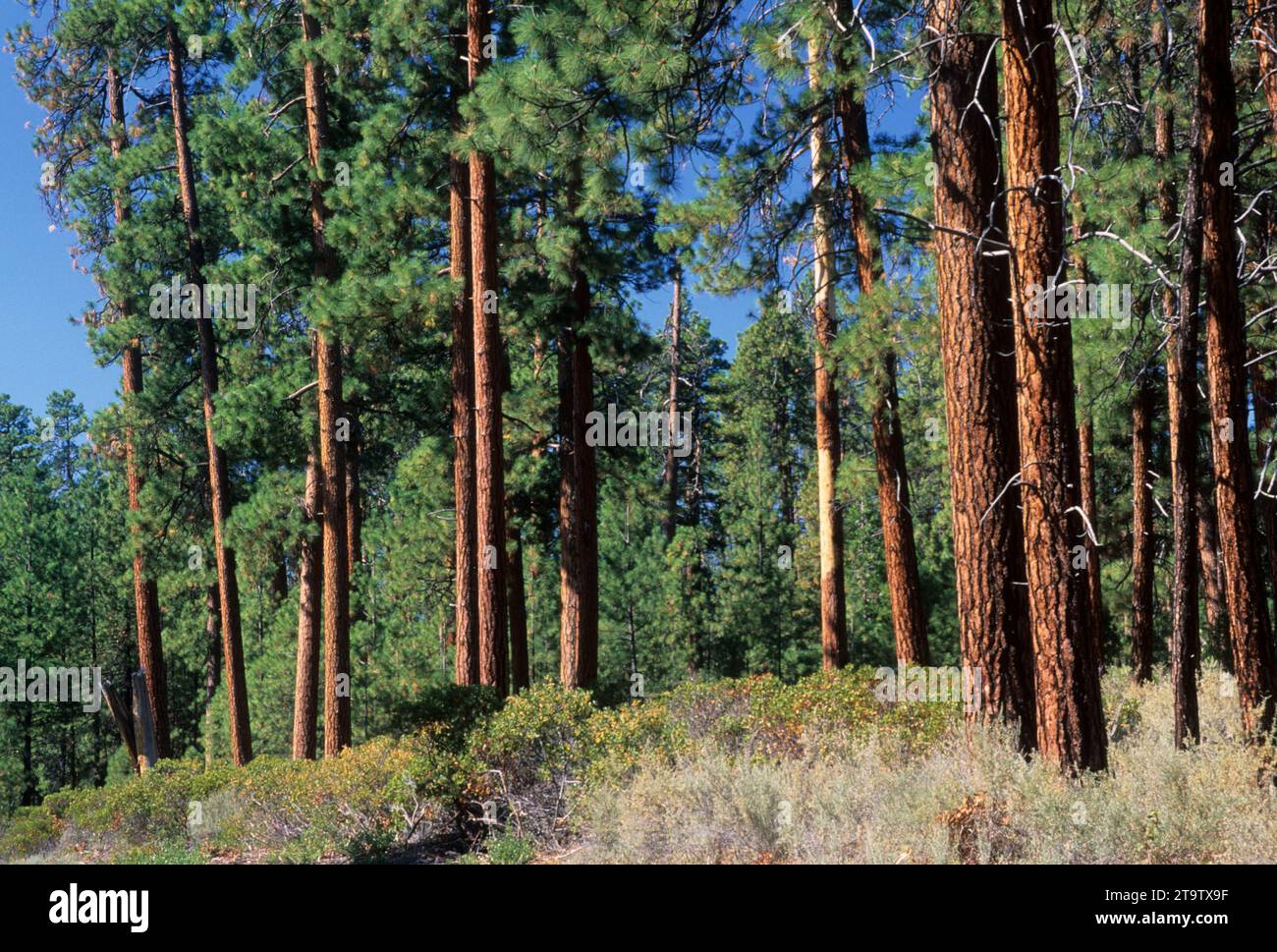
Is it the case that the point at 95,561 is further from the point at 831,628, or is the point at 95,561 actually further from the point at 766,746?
the point at 766,746

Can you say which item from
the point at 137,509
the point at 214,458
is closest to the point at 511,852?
the point at 214,458

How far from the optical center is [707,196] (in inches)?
478

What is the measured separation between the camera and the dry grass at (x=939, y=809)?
217 inches

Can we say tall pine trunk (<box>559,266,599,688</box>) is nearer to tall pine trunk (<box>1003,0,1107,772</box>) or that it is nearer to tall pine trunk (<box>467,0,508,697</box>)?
tall pine trunk (<box>467,0,508,697</box>)

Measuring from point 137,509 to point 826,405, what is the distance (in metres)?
14.0

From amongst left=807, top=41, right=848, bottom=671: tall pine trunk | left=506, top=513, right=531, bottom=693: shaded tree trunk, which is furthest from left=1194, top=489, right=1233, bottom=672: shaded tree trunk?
left=506, top=513, right=531, bottom=693: shaded tree trunk

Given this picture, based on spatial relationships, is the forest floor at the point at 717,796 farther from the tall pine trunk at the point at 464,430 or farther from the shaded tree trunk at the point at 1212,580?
the shaded tree trunk at the point at 1212,580

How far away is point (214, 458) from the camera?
1903 cm

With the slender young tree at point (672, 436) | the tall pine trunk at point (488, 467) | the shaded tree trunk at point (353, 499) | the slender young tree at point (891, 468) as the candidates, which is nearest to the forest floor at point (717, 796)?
the slender young tree at point (891, 468)

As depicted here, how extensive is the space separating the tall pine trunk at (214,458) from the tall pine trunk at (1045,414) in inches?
619

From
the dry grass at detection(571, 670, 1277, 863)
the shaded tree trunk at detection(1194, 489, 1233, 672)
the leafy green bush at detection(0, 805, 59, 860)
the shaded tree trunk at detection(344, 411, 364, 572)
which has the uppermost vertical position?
the shaded tree trunk at detection(344, 411, 364, 572)

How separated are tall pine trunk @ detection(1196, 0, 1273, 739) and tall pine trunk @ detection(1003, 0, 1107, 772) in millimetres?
2132

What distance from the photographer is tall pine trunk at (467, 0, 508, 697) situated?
11367mm
